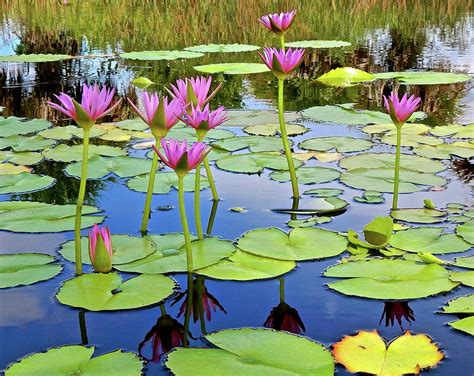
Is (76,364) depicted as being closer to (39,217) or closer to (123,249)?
(123,249)

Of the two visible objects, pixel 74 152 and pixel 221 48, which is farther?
pixel 221 48

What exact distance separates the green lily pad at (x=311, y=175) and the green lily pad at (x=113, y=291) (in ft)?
3.49

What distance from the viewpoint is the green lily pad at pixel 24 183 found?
2804mm

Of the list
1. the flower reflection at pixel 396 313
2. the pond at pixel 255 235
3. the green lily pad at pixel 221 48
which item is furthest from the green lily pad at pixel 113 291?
the green lily pad at pixel 221 48

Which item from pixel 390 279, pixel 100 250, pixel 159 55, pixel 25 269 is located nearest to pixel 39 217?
pixel 25 269

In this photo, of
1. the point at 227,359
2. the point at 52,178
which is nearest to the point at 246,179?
the point at 52,178

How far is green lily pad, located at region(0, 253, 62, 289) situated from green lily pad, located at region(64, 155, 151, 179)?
2.92 ft

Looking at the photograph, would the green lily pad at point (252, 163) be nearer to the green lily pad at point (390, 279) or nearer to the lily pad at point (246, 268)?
the lily pad at point (246, 268)

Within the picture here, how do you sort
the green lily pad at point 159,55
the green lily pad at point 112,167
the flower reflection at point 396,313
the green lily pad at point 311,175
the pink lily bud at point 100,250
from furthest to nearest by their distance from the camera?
the green lily pad at point 159,55 → the green lily pad at point 112,167 → the green lily pad at point 311,175 → the pink lily bud at point 100,250 → the flower reflection at point 396,313

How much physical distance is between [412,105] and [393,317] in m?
0.89

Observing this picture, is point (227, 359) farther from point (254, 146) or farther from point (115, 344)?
point (254, 146)

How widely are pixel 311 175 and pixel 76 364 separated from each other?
161cm

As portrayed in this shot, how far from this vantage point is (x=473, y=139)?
346 cm

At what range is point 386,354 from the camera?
62.3 inches
